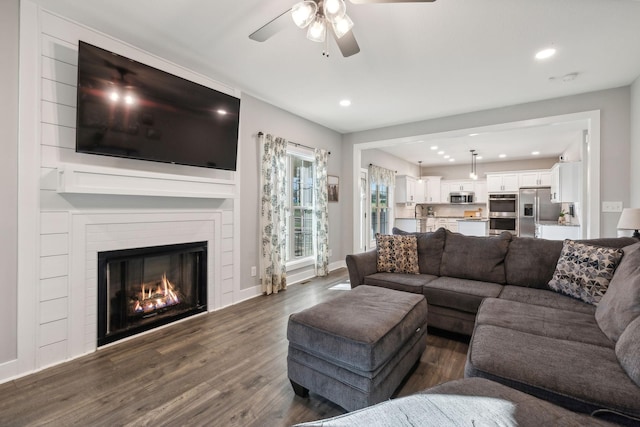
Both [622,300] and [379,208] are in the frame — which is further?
[379,208]

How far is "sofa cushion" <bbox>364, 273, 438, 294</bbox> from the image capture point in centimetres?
276

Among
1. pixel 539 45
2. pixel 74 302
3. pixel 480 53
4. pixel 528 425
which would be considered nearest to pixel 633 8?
pixel 539 45

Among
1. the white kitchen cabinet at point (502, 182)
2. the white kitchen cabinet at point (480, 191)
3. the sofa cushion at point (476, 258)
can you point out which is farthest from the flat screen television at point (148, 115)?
the white kitchen cabinet at point (480, 191)

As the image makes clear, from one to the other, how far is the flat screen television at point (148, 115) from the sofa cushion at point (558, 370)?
9.53 feet

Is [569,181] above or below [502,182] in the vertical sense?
below

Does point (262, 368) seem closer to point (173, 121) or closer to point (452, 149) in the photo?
point (173, 121)

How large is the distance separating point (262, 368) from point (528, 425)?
1.76m

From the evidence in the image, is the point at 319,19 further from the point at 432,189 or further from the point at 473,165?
the point at 432,189

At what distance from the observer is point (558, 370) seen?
1211 millimetres

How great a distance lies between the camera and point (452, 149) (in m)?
7.00

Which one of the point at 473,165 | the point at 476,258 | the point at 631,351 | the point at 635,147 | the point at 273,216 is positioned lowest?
the point at 631,351

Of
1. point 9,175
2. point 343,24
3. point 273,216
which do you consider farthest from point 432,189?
point 9,175

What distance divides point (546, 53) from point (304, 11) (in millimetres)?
2541

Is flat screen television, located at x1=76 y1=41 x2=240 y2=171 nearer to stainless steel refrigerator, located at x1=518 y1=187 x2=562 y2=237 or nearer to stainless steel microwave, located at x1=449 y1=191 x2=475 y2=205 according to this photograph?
stainless steel microwave, located at x1=449 y1=191 x2=475 y2=205
